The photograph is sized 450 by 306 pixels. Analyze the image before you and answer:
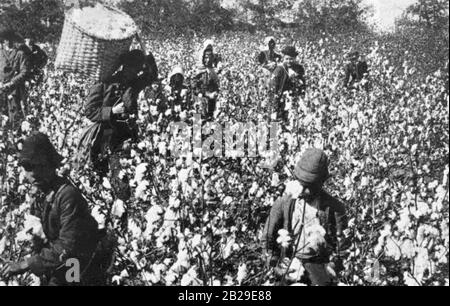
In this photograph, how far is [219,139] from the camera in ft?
17.7

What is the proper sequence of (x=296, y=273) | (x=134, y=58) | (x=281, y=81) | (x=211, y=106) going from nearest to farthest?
(x=296, y=273) < (x=134, y=58) < (x=211, y=106) < (x=281, y=81)

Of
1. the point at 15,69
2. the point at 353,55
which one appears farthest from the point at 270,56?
the point at 15,69

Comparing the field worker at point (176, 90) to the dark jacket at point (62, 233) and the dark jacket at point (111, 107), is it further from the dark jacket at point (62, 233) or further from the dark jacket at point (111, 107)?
the dark jacket at point (62, 233)

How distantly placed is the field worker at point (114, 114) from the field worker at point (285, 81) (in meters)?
2.33

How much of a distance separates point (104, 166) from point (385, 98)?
354 centimetres

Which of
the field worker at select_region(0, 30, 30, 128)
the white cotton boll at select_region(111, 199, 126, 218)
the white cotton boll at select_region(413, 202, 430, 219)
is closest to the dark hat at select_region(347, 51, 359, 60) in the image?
the field worker at select_region(0, 30, 30, 128)

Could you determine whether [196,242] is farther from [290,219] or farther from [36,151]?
[36,151]

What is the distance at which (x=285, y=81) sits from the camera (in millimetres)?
7164

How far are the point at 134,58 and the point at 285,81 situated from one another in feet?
9.47

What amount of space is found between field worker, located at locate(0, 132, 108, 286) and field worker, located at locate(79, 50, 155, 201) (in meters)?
1.64

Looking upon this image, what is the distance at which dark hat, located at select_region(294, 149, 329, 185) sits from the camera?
2871mm

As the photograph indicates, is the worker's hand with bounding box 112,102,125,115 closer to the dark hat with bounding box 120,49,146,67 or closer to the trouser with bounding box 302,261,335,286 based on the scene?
the dark hat with bounding box 120,49,146,67
